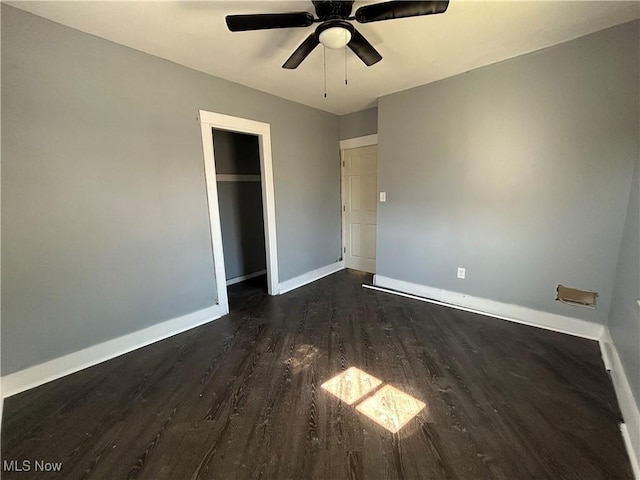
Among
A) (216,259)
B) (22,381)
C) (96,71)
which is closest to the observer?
(22,381)

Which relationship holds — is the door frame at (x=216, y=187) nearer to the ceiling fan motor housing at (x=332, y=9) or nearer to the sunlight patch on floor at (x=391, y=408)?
the ceiling fan motor housing at (x=332, y=9)

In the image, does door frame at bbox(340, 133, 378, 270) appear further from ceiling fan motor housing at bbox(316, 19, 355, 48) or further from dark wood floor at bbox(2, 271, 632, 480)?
ceiling fan motor housing at bbox(316, 19, 355, 48)

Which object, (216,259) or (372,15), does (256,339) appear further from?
(372,15)

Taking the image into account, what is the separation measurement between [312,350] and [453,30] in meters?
2.78

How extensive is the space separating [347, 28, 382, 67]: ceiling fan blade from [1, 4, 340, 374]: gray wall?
5.24ft

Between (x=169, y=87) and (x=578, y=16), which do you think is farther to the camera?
(x=169, y=87)

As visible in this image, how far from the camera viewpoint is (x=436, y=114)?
3.07 metres

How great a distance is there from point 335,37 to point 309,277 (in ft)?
9.95

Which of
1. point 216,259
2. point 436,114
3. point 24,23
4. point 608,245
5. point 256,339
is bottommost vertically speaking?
point 256,339

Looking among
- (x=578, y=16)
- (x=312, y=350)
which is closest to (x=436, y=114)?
(x=578, y=16)

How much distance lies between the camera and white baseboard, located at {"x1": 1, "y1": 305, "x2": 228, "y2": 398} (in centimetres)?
185

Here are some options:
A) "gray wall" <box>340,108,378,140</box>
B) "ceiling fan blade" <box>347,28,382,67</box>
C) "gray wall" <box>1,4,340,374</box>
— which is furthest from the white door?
"ceiling fan blade" <box>347,28,382,67</box>

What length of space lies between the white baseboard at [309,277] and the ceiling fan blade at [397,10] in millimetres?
2955

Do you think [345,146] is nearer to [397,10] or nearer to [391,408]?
[397,10]
